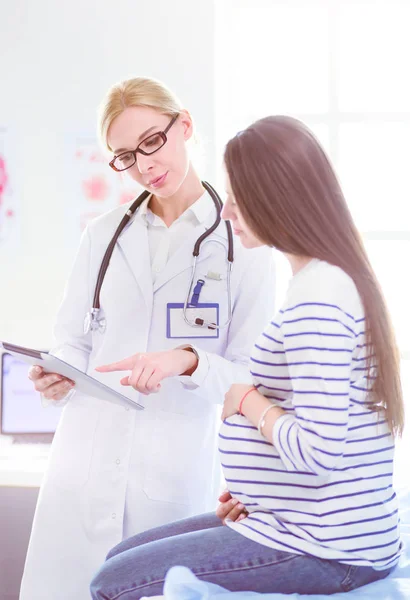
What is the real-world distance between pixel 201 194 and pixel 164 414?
539 millimetres

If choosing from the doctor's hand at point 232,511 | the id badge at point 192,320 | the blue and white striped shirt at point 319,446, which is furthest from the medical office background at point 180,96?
the blue and white striped shirt at point 319,446

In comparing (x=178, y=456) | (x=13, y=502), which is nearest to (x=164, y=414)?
(x=178, y=456)

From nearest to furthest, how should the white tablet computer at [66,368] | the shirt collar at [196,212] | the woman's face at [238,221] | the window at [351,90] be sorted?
the woman's face at [238,221]
the white tablet computer at [66,368]
the shirt collar at [196,212]
the window at [351,90]

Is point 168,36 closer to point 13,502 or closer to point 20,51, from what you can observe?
point 20,51

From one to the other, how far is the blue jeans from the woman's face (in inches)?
18.6

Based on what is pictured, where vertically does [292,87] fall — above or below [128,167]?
above

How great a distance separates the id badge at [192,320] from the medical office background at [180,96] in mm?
773

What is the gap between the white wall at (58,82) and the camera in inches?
93.4

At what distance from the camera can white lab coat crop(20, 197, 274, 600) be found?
155cm

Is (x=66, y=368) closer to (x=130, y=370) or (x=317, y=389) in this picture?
(x=130, y=370)

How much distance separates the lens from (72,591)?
1578 mm

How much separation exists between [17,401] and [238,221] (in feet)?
4.64

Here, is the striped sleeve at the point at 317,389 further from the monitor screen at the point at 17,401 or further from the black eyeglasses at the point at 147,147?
the monitor screen at the point at 17,401

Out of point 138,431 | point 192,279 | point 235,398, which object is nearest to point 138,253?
point 192,279
